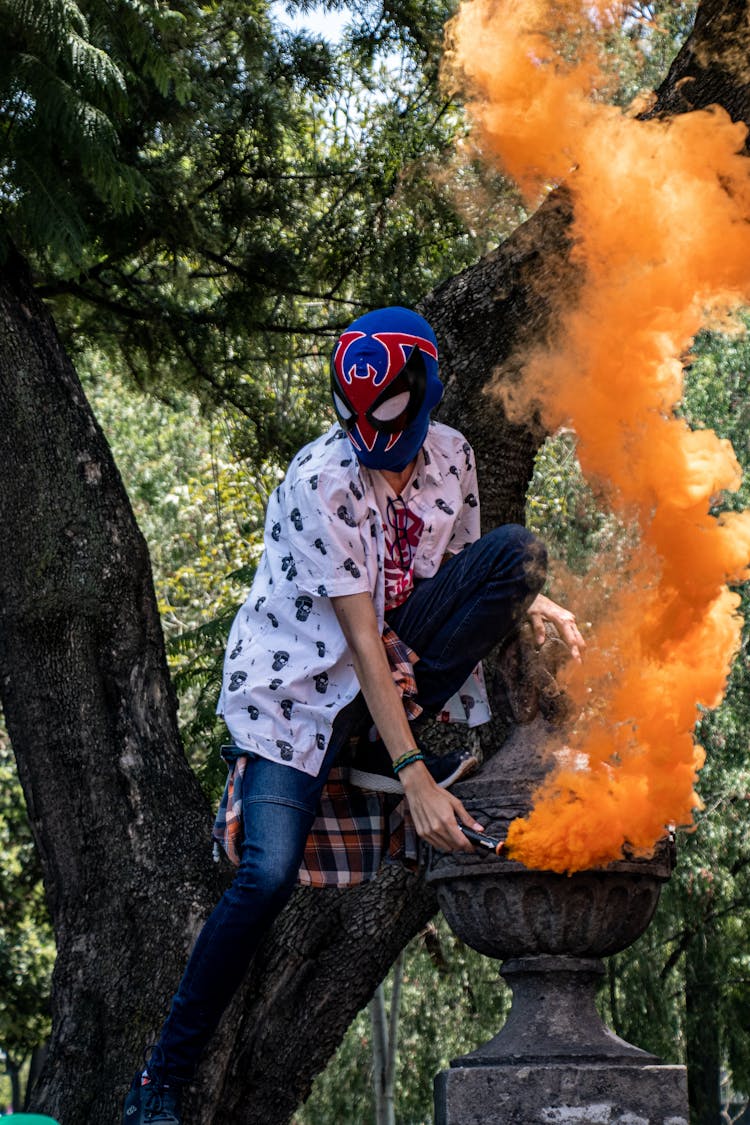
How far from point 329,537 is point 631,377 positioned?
4.26ft

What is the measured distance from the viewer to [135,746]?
546cm

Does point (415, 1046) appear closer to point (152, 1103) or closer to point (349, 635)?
point (152, 1103)

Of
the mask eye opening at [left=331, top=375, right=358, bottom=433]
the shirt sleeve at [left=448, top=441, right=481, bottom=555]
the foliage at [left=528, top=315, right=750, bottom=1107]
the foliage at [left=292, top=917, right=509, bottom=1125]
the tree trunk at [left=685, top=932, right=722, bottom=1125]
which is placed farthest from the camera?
the foliage at [left=292, top=917, right=509, bottom=1125]

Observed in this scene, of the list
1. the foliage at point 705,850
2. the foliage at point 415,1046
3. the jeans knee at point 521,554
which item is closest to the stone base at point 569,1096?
the jeans knee at point 521,554

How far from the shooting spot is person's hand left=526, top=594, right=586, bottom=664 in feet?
12.9

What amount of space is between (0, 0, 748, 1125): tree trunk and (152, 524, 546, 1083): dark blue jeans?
1.24m

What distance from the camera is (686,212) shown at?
4340 mm

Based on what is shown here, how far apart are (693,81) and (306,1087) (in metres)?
4.54

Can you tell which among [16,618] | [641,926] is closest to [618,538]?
[16,618]

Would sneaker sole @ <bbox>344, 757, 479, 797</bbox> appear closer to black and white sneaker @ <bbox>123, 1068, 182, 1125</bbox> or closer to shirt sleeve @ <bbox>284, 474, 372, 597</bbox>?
shirt sleeve @ <bbox>284, 474, 372, 597</bbox>

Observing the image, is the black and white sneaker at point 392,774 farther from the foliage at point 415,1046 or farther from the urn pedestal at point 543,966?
the foliage at point 415,1046

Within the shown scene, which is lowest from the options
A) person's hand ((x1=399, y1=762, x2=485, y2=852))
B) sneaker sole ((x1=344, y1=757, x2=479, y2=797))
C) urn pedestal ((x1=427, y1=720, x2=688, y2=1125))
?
urn pedestal ((x1=427, y1=720, x2=688, y2=1125))

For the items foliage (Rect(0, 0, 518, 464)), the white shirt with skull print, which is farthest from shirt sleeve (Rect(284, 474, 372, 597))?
foliage (Rect(0, 0, 518, 464))

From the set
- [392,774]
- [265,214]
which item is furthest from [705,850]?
[392,774]
